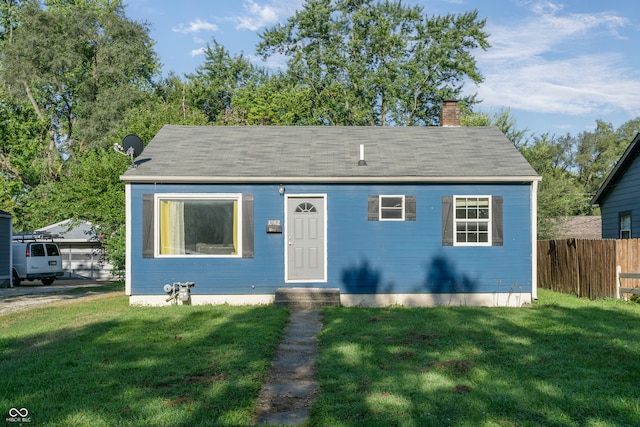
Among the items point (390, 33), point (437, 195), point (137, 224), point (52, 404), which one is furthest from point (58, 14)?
point (52, 404)

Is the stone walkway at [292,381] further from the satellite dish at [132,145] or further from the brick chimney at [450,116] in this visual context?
the brick chimney at [450,116]

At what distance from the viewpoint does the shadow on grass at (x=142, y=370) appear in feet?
17.0

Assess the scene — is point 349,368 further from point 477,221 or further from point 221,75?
point 221,75

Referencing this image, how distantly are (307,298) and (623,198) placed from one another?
11775 millimetres

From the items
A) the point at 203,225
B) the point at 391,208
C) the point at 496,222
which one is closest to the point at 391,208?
the point at 391,208

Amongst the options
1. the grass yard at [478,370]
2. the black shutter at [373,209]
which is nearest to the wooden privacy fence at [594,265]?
the grass yard at [478,370]

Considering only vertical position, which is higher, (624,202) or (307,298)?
(624,202)

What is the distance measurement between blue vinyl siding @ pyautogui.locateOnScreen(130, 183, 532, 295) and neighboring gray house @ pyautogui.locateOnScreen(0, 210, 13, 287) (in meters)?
12.4

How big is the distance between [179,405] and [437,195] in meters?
8.46

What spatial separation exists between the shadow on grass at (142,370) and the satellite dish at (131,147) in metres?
3.77

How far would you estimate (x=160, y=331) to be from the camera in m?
9.07

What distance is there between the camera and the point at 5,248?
22688mm

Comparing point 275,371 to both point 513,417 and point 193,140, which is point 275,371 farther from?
point 193,140

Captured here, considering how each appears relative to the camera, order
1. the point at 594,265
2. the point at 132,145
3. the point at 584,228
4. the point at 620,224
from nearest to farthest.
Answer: the point at 132,145 → the point at 594,265 → the point at 620,224 → the point at 584,228
